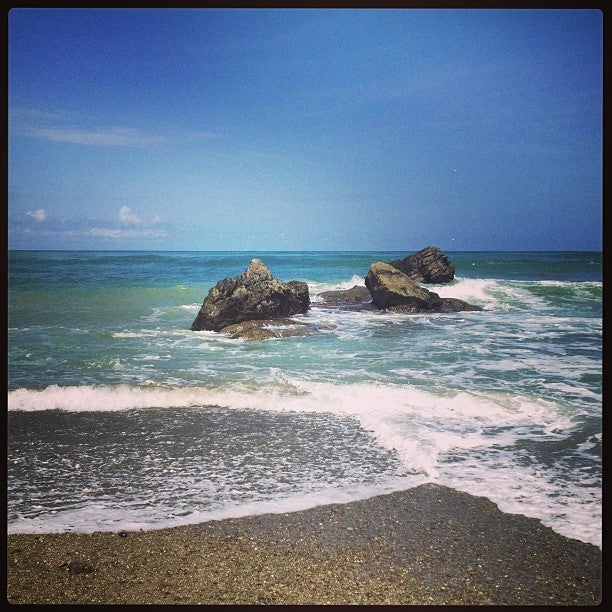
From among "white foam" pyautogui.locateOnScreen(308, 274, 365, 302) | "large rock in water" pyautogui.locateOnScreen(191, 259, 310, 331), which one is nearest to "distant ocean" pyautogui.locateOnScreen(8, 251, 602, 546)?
"large rock in water" pyautogui.locateOnScreen(191, 259, 310, 331)

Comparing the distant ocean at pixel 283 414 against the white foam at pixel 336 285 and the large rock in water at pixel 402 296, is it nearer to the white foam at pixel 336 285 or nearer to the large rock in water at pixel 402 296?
Result: the large rock in water at pixel 402 296

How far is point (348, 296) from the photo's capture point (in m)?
9.42

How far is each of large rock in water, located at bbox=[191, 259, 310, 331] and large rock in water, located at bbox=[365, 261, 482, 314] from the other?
194cm

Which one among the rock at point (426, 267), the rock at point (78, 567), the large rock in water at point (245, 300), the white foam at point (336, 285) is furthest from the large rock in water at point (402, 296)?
the rock at point (78, 567)

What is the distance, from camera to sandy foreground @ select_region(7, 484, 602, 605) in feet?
6.53

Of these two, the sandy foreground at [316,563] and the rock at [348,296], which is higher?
the rock at [348,296]

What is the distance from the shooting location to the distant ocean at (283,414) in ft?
8.46

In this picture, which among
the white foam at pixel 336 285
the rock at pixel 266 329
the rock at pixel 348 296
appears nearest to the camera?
the rock at pixel 266 329

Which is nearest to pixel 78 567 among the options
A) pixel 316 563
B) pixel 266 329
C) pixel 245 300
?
pixel 316 563

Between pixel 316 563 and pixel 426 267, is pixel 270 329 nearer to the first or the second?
pixel 426 267

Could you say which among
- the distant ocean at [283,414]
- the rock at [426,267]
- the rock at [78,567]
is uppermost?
the rock at [426,267]

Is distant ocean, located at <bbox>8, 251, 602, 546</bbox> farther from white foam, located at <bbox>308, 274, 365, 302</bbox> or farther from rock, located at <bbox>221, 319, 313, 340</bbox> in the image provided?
white foam, located at <bbox>308, 274, 365, 302</bbox>

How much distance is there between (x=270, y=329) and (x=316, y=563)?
181 inches

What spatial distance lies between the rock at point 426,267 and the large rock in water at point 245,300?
2.63 metres
